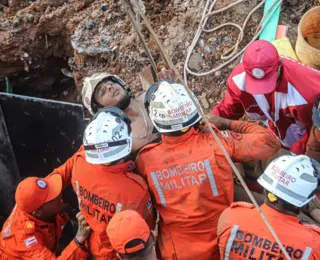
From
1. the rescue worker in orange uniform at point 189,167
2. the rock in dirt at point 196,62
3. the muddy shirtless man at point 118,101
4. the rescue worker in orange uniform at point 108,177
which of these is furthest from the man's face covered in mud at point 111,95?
the rock in dirt at point 196,62

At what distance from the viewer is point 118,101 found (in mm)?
3807

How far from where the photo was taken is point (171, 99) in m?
2.99

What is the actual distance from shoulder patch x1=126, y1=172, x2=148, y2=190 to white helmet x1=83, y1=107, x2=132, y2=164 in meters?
0.15

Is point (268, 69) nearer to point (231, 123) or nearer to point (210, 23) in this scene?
point (231, 123)

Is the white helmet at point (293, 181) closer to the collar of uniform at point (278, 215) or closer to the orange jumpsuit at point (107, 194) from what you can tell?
the collar of uniform at point (278, 215)

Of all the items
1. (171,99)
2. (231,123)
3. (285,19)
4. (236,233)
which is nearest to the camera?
(236,233)

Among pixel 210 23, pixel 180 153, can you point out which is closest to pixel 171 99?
pixel 180 153

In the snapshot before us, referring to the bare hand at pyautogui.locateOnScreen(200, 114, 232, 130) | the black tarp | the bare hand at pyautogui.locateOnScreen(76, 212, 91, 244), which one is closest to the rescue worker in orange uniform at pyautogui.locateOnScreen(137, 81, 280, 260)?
the bare hand at pyautogui.locateOnScreen(200, 114, 232, 130)

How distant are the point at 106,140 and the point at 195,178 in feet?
2.24

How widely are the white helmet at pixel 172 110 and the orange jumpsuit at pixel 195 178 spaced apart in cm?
9

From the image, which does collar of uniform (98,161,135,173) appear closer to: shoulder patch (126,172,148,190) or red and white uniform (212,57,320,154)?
shoulder patch (126,172,148,190)

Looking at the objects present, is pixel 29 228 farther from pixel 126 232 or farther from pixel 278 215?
pixel 278 215

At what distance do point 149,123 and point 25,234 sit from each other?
4.82ft

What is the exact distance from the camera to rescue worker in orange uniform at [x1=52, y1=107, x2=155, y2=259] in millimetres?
Result: 3033
